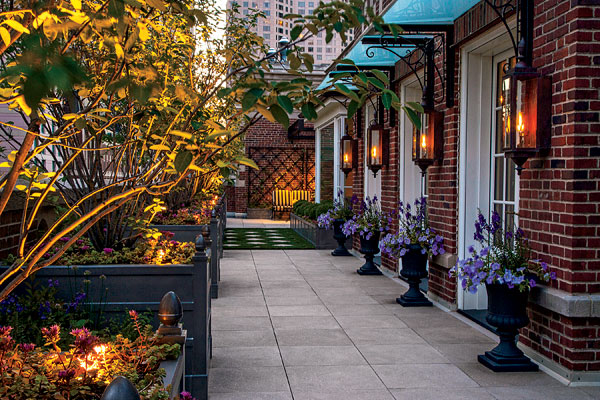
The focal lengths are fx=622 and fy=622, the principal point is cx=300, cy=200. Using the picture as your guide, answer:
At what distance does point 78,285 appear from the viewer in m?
4.25

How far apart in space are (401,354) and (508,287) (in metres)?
1.15

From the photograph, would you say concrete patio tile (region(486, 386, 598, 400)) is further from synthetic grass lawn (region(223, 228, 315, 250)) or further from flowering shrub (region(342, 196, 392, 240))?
synthetic grass lawn (region(223, 228, 315, 250))

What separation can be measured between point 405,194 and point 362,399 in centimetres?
515

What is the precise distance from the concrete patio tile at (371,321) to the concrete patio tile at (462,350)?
79 cm

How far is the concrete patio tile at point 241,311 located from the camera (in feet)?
21.8

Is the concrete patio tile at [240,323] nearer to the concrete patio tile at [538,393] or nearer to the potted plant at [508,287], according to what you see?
the potted plant at [508,287]

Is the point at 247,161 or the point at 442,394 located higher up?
the point at 247,161

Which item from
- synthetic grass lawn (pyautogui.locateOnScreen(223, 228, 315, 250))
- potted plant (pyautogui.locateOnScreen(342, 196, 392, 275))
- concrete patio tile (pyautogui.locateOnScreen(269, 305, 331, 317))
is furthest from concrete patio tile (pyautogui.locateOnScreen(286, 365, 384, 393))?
synthetic grass lawn (pyautogui.locateOnScreen(223, 228, 315, 250))

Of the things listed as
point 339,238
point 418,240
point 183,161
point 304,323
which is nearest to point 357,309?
point 304,323

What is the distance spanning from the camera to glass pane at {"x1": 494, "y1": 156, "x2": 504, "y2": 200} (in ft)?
20.6

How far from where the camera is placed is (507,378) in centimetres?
453

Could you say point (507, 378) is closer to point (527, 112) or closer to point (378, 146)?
point (527, 112)

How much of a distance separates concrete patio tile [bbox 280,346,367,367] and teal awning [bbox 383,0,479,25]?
3037mm

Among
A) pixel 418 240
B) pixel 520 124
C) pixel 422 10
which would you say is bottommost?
pixel 418 240
